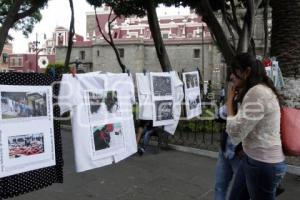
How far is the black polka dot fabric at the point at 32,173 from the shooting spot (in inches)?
152

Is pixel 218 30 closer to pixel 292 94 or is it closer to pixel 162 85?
pixel 292 94

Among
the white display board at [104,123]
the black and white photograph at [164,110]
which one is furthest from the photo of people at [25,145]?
the black and white photograph at [164,110]

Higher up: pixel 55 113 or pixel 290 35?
pixel 290 35

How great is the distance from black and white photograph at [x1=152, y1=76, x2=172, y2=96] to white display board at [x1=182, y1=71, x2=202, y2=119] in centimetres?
63

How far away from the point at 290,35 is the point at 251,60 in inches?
275

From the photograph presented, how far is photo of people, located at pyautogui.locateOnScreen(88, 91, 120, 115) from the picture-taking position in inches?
187

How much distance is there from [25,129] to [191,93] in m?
4.75

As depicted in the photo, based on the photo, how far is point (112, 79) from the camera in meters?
5.15

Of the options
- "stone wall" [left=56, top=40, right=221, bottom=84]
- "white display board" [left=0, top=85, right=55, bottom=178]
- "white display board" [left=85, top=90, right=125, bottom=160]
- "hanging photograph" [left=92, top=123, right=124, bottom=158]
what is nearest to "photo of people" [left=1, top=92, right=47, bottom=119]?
"white display board" [left=0, top=85, right=55, bottom=178]

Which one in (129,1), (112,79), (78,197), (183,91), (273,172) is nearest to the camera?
(273,172)

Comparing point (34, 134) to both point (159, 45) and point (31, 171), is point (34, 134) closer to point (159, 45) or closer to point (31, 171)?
point (31, 171)

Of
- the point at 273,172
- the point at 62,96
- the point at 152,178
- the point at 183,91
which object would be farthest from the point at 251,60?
the point at 183,91

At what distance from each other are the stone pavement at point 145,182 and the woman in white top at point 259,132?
245 centimetres

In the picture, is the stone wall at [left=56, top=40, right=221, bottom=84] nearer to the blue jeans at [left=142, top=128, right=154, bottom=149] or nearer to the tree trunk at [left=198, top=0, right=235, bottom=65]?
the tree trunk at [left=198, top=0, right=235, bottom=65]
